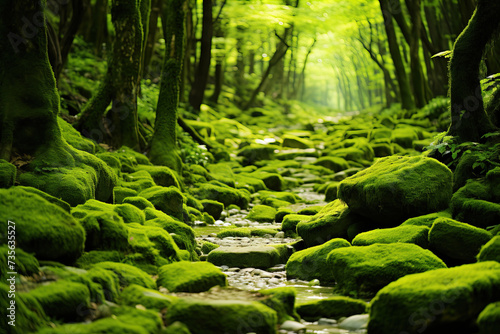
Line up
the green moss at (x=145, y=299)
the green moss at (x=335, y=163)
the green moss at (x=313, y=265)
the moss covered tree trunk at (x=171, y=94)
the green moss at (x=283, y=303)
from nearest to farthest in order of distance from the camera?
1. the green moss at (x=145, y=299)
2. the green moss at (x=283, y=303)
3. the green moss at (x=313, y=265)
4. the moss covered tree trunk at (x=171, y=94)
5. the green moss at (x=335, y=163)

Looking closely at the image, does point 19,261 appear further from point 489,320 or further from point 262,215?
point 262,215

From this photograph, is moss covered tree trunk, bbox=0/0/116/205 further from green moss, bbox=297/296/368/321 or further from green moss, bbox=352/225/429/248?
green moss, bbox=352/225/429/248

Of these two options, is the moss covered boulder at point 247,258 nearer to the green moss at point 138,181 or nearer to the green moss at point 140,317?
the green moss at point 140,317

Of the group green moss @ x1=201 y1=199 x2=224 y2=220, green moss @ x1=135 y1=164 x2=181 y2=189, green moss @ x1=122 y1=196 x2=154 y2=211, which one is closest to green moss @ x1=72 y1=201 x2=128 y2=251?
green moss @ x1=122 y1=196 x2=154 y2=211

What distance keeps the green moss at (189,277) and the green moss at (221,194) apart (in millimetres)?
5947

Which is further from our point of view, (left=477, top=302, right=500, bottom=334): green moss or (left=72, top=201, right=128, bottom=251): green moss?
(left=72, top=201, right=128, bottom=251): green moss

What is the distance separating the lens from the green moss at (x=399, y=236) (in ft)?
18.9

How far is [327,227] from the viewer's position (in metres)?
7.22

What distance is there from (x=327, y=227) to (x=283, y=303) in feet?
10.3

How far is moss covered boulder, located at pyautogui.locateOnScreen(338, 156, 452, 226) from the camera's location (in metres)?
6.60

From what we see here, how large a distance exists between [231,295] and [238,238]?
3645mm

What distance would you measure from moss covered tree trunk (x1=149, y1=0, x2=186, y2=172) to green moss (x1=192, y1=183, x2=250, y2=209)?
3.01 ft

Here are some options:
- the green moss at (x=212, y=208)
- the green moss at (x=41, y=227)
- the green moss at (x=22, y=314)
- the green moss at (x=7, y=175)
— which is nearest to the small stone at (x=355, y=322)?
the green moss at (x=22, y=314)

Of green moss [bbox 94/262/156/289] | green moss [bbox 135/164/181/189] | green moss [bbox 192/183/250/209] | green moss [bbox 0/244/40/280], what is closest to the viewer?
green moss [bbox 0/244/40/280]
